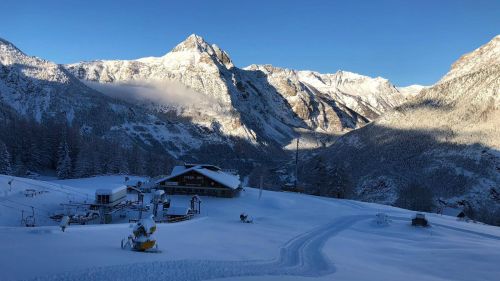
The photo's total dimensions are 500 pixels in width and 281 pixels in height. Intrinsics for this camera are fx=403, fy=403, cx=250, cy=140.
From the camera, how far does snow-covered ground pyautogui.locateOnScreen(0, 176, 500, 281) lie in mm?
14267

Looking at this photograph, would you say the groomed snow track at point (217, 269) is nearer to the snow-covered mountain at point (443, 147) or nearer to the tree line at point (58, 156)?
the snow-covered mountain at point (443, 147)

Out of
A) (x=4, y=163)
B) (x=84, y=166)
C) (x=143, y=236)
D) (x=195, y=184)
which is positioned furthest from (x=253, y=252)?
(x=4, y=163)

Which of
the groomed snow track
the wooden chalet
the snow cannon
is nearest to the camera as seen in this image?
the groomed snow track

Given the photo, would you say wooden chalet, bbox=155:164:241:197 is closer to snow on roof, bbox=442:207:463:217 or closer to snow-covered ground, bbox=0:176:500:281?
snow-covered ground, bbox=0:176:500:281

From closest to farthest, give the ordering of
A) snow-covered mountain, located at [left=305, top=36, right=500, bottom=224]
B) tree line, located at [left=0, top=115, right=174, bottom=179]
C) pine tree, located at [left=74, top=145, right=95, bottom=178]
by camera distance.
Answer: pine tree, located at [left=74, top=145, right=95, bottom=178], tree line, located at [left=0, top=115, right=174, bottom=179], snow-covered mountain, located at [left=305, top=36, right=500, bottom=224]

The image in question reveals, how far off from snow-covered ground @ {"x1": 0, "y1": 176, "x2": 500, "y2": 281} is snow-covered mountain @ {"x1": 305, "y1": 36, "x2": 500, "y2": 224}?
40025 millimetres

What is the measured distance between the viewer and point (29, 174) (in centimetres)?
8500

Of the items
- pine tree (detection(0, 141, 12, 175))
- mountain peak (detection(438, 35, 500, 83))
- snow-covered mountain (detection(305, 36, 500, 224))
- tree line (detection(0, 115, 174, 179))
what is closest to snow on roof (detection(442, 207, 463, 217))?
snow-covered mountain (detection(305, 36, 500, 224))

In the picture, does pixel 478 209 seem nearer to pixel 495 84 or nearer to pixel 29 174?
pixel 495 84

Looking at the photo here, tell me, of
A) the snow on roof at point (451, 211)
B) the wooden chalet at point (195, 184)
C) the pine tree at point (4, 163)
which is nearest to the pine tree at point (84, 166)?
the pine tree at point (4, 163)

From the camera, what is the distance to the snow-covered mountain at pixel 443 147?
104 m

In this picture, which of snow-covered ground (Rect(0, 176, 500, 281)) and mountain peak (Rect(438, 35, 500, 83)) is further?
mountain peak (Rect(438, 35, 500, 83))

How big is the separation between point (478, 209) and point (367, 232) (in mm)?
67768

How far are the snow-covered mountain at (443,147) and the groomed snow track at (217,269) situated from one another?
53.7m
